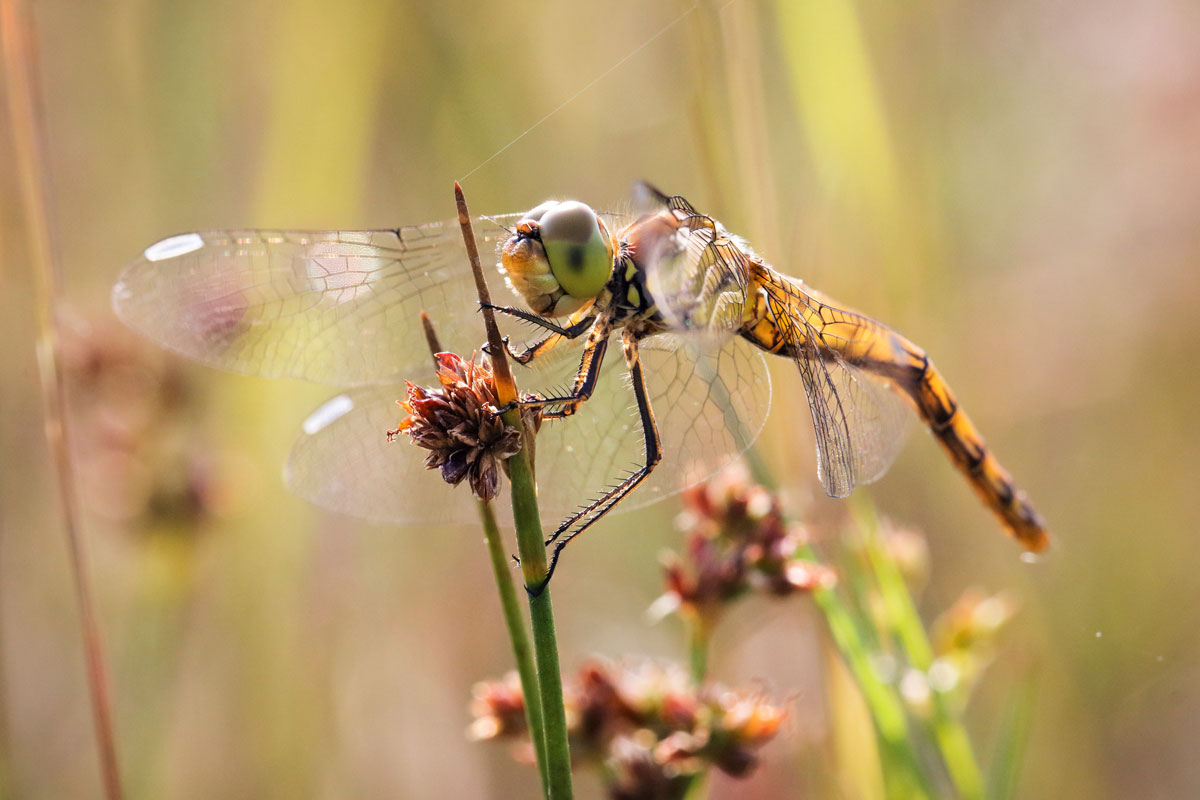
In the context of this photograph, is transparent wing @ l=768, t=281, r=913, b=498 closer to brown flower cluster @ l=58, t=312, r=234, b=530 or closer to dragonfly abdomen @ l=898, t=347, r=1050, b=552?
dragonfly abdomen @ l=898, t=347, r=1050, b=552

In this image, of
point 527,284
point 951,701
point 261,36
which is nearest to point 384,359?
point 527,284

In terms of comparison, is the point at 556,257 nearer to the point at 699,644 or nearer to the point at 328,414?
the point at 328,414

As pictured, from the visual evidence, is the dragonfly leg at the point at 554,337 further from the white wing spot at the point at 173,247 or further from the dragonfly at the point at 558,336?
the white wing spot at the point at 173,247

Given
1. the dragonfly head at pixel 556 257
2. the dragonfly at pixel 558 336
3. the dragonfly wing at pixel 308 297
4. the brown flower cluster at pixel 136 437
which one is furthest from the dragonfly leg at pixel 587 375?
the brown flower cluster at pixel 136 437

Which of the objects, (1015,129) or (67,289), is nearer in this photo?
(67,289)

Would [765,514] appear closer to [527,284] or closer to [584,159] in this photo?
[527,284]

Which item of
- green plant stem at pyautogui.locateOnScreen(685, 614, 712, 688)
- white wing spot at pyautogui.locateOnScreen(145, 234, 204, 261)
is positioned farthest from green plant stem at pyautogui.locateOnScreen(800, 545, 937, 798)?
white wing spot at pyautogui.locateOnScreen(145, 234, 204, 261)
